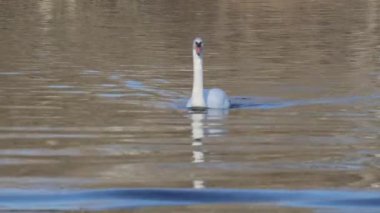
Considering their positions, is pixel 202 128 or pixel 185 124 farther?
pixel 185 124

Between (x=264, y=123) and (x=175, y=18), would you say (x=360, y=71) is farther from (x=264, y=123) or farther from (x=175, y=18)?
(x=175, y=18)

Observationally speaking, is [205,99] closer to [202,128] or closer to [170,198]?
[202,128]

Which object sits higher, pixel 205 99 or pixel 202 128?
pixel 205 99

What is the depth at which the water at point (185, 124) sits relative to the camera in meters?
9.38

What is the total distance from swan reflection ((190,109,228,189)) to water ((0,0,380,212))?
20 millimetres

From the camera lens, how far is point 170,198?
30.2 ft

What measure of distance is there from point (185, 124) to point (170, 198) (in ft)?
16.8

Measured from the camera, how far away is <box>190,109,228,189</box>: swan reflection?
1137cm

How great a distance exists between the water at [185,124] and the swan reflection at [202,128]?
20mm

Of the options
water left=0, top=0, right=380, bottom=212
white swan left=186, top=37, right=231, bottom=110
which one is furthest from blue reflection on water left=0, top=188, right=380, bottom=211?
white swan left=186, top=37, right=231, bottom=110

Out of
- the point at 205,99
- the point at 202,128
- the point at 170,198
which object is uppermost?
the point at 205,99

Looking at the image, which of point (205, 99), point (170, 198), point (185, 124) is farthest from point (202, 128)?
point (170, 198)

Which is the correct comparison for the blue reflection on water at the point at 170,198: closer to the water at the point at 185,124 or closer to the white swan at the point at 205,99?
the water at the point at 185,124

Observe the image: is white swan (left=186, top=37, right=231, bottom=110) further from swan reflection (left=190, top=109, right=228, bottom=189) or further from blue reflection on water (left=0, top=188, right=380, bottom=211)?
blue reflection on water (left=0, top=188, right=380, bottom=211)
